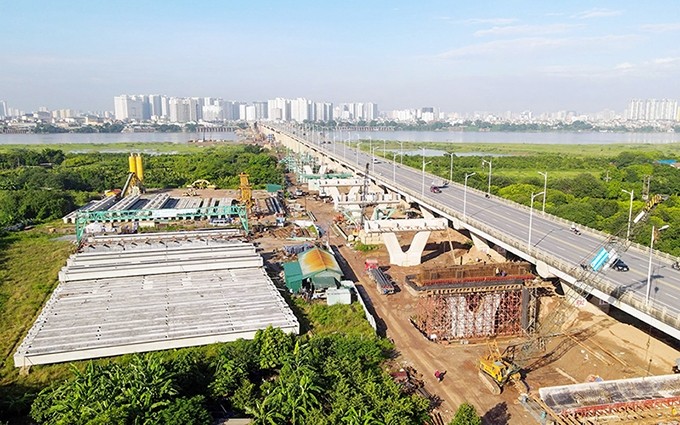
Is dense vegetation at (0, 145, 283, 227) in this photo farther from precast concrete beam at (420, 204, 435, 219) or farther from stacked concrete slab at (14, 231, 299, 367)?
precast concrete beam at (420, 204, 435, 219)

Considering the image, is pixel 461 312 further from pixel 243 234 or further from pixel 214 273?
pixel 243 234

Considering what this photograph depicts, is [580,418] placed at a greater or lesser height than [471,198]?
lesser

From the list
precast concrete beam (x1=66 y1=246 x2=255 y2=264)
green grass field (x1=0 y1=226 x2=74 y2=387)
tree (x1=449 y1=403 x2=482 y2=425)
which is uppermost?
precast concrete beam (x1=66 y1=246 x2=255 y2=264)

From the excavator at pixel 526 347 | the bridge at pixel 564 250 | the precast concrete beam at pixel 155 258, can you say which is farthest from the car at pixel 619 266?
the precast concrete beam at pixel 155 258

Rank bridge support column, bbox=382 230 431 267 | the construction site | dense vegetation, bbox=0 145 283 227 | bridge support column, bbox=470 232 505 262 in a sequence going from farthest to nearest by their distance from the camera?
dense vegetation, bbox=0 145 283 227 → bridge support column, bbox=382 230 431 267 → bridge support column, bbox=470 232 505 262 → the construction site

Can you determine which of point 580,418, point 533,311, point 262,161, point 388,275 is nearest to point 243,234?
point 388,275

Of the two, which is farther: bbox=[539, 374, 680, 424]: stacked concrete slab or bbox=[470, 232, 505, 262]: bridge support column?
bbox=[470, 232, 505, 262]: bridge support column

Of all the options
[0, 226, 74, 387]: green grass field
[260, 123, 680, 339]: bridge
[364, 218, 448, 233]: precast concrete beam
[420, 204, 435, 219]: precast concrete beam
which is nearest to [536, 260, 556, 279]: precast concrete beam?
[260, 123, 680, 339]: bridge
